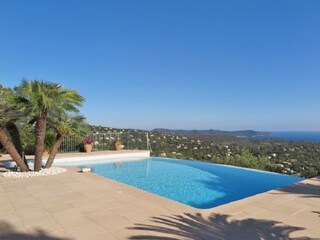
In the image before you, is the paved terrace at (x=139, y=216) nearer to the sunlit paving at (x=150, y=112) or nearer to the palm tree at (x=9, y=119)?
the sunlit paving at (x=150, y=112)

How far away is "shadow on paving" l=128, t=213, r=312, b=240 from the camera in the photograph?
143 inches

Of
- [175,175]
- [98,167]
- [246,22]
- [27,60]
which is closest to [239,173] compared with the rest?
[175,175]

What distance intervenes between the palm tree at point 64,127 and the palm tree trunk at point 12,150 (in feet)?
2.83

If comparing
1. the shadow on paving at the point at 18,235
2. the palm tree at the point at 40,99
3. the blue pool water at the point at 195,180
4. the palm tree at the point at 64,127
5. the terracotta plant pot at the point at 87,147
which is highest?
the palm tree at the point at 40,99

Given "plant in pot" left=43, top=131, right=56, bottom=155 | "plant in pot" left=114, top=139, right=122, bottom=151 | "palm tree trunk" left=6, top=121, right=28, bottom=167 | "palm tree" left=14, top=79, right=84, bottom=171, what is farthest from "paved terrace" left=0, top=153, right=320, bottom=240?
"plant in pot" left=114, top=139, right=122, bottom=151

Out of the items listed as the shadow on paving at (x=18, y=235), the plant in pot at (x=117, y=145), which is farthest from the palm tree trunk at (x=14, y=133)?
the plant in pot at (x=117, y=145)

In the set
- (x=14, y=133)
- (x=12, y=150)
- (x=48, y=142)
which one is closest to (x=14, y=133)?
(x=14, y=133)

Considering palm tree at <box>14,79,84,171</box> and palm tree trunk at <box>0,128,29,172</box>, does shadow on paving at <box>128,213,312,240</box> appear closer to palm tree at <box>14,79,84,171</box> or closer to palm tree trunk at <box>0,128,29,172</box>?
palm tree at <box>14,79,84,171</box>

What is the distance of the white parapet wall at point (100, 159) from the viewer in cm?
1226

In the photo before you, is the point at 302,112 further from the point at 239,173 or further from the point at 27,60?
the point at 27,60

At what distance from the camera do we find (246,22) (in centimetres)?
1420

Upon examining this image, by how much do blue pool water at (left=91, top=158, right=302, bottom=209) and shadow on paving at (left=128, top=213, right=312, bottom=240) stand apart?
206 cm

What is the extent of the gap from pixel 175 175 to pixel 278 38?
33.6ft

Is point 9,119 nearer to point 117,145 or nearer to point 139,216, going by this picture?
point 139,216
